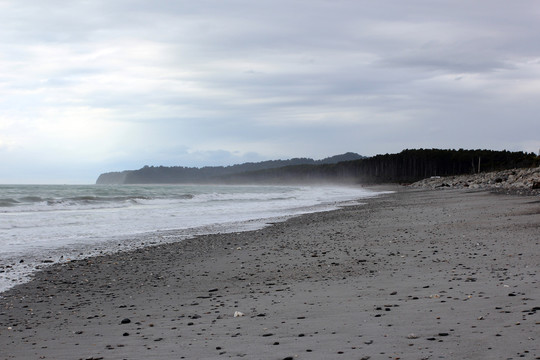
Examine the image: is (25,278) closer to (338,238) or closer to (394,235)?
(338,238)

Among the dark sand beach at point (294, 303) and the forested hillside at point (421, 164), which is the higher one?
the forested hillside at point (421, 164)

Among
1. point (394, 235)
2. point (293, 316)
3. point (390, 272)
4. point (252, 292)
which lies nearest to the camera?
point (293, 316)

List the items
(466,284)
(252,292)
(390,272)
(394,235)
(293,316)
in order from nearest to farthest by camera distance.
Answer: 1. (293,316)
2. (466,284)
3. (252,292)
4. (390,272)
5. (394,235)

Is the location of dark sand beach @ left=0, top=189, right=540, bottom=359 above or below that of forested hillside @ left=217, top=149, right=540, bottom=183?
below

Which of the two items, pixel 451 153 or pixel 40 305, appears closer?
pixel 40 305

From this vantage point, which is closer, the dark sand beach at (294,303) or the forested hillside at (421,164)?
the dark sand beach at (294,303)

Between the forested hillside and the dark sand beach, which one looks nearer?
the dark sand beach

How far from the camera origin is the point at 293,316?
5996 millimetres

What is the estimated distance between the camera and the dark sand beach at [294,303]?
15.7 ft

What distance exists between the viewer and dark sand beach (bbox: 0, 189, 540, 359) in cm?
478

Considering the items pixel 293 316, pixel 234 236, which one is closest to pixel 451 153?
pixel 234 236

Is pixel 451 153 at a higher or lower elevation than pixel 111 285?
higher

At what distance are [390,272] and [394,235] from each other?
5.53 m

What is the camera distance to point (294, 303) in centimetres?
668
